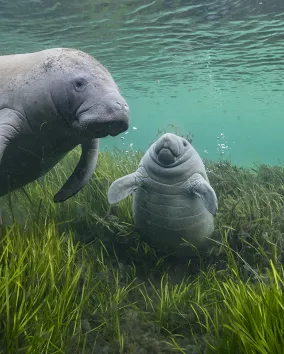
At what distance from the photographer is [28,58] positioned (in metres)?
4.84

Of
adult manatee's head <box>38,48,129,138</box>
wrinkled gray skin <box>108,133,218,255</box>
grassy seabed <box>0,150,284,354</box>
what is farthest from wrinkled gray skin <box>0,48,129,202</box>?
wrinkled gray skin <box>108,133,218,255</box>

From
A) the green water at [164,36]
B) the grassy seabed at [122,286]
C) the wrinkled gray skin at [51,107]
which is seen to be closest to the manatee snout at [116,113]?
the wrinkled gray skin at [51,107]

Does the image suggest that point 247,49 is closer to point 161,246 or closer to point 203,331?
point 161,246

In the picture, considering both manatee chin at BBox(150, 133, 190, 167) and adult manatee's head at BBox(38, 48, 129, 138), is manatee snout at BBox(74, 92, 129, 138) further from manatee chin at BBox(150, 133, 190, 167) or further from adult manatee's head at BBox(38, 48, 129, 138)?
manatee chin at BBox(150, 133, 190, 167)

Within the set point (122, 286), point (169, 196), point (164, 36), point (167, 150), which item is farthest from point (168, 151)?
point (164, 36)

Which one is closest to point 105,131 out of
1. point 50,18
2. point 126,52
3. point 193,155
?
point 193,155

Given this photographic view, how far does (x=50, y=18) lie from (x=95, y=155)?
12.4 meters

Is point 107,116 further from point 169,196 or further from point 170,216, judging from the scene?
point 170,216

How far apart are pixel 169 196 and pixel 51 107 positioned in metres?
2.18

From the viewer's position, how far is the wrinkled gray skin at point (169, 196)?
18.3 ft

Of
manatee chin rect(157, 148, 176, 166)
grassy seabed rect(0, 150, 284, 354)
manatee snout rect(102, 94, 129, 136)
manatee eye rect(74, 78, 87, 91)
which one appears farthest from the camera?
manatee chin rect(157, 148, 176, 166)

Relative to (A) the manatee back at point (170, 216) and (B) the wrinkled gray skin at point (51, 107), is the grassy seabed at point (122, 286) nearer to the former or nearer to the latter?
(A) the manatee back at point (170, 216)

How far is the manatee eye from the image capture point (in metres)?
4.18

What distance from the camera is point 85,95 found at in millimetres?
4109
